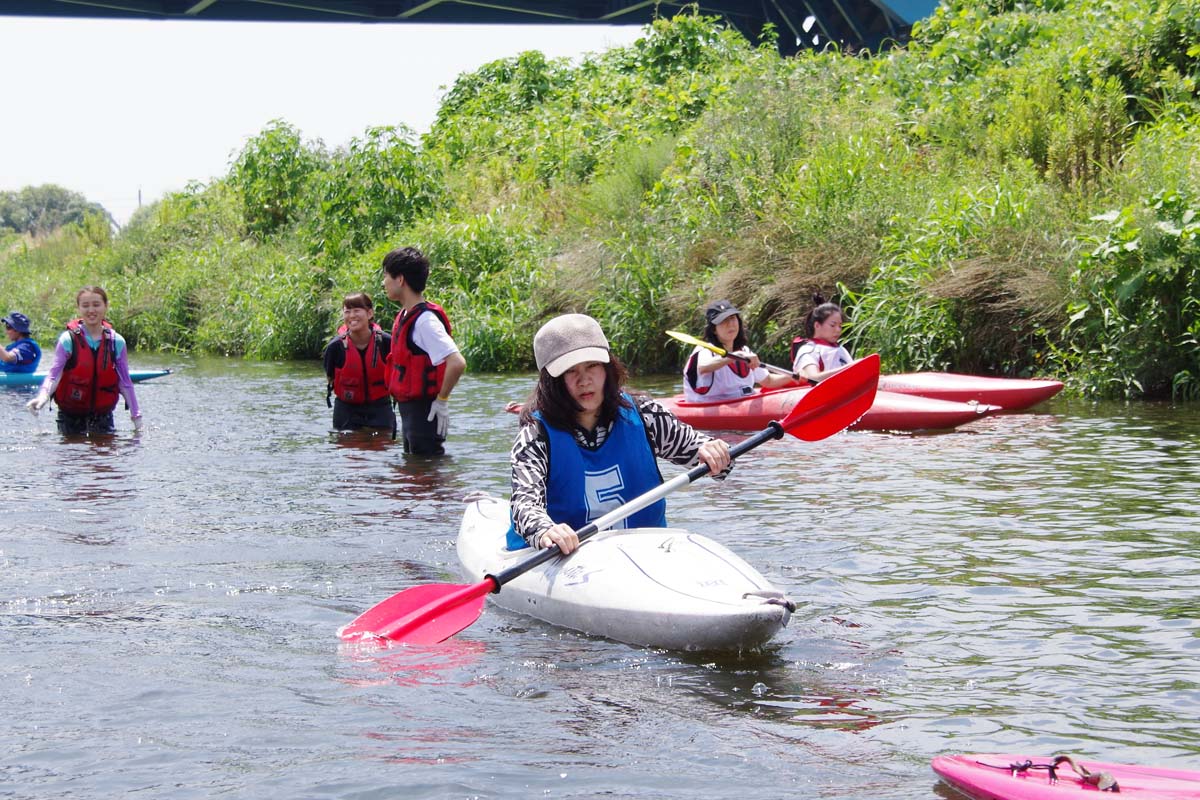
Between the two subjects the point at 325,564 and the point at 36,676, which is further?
the point at 325,564

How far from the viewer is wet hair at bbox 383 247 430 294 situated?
7.36 meters

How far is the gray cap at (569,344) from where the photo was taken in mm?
4301

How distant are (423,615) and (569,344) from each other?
942 mm

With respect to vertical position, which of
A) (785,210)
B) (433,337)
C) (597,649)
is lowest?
(597,649)

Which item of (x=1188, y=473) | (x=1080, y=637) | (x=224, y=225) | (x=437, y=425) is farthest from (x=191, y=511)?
(x=224, y=225)

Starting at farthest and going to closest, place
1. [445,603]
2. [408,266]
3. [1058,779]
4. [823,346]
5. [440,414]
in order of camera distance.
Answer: [823,346] → [440,414] → [408,266] → [445,603] → [1058,779]

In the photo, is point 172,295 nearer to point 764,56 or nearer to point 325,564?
point 764,56

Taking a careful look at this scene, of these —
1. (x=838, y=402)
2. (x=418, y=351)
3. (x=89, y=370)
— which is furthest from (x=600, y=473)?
(x=89, y=370)

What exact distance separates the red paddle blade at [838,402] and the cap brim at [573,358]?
1040mm

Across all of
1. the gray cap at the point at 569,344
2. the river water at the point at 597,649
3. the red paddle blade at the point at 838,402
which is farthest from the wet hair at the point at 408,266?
the gray cap at the point at 569,344

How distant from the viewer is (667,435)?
4.69 m

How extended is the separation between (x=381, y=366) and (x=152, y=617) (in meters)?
4.44

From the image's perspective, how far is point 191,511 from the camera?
6930 millimetres

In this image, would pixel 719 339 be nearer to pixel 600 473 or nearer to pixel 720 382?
pixel 720 382
